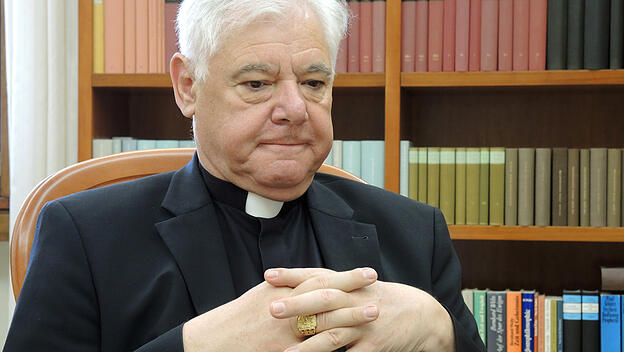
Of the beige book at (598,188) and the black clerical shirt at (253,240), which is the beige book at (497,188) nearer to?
the beige book at (598,188)

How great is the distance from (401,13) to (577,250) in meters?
1.09

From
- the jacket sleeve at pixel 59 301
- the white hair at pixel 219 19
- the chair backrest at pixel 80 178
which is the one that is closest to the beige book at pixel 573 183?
the chair backrest at pixel 80 178

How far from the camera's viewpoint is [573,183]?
7.50 feet

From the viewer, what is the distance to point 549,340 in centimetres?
228

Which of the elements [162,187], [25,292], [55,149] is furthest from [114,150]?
[25,292]

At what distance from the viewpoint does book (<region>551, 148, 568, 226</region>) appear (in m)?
2.28

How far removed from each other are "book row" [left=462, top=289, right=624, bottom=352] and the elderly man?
111 cm

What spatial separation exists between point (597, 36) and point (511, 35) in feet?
0.85

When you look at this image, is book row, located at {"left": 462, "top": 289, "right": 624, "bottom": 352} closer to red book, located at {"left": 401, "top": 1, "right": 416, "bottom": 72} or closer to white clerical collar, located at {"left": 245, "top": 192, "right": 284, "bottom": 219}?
red book, located at {"left": 401, "top": 1, "right": 416, "bottom": 72}

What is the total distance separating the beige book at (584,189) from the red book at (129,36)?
1.52m

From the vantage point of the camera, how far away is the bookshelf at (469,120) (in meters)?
2.40

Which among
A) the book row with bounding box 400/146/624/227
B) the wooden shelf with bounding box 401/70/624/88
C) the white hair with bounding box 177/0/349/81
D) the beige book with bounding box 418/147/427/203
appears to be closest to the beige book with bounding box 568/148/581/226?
the book row with bounding box 400/146/624/227

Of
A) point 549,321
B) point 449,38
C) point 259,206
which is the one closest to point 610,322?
point 549,321

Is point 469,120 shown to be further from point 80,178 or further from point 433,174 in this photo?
point 80,178
